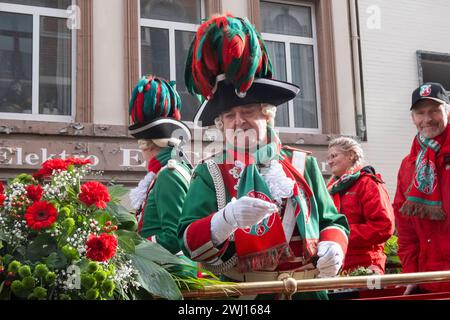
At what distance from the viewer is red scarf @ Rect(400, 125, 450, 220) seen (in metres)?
4.12

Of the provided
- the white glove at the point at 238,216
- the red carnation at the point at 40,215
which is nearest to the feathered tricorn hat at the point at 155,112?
the white glove at the point at 238,216

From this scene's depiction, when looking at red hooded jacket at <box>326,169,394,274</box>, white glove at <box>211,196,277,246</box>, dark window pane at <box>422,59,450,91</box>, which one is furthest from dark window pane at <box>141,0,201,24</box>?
white glove at <box>211,196,277,246</box>

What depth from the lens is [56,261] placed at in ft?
6.75

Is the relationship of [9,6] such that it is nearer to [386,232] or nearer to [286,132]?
[286,132]

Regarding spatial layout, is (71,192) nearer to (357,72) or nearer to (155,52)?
(155,52)

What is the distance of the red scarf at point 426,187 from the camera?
162 inches

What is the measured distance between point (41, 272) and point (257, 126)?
4.26 ft

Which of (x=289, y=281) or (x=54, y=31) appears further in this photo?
(x=54, y=31)

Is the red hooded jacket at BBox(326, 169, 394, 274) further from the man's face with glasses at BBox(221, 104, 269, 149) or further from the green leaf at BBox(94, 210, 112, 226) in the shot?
the green leaf at BBox(94, 210, 112, 226)

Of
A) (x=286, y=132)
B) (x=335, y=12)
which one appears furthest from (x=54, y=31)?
(x=335, y=12)

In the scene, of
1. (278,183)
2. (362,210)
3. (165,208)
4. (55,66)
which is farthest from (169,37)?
(278,183)

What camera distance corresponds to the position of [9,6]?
8.06 metres
